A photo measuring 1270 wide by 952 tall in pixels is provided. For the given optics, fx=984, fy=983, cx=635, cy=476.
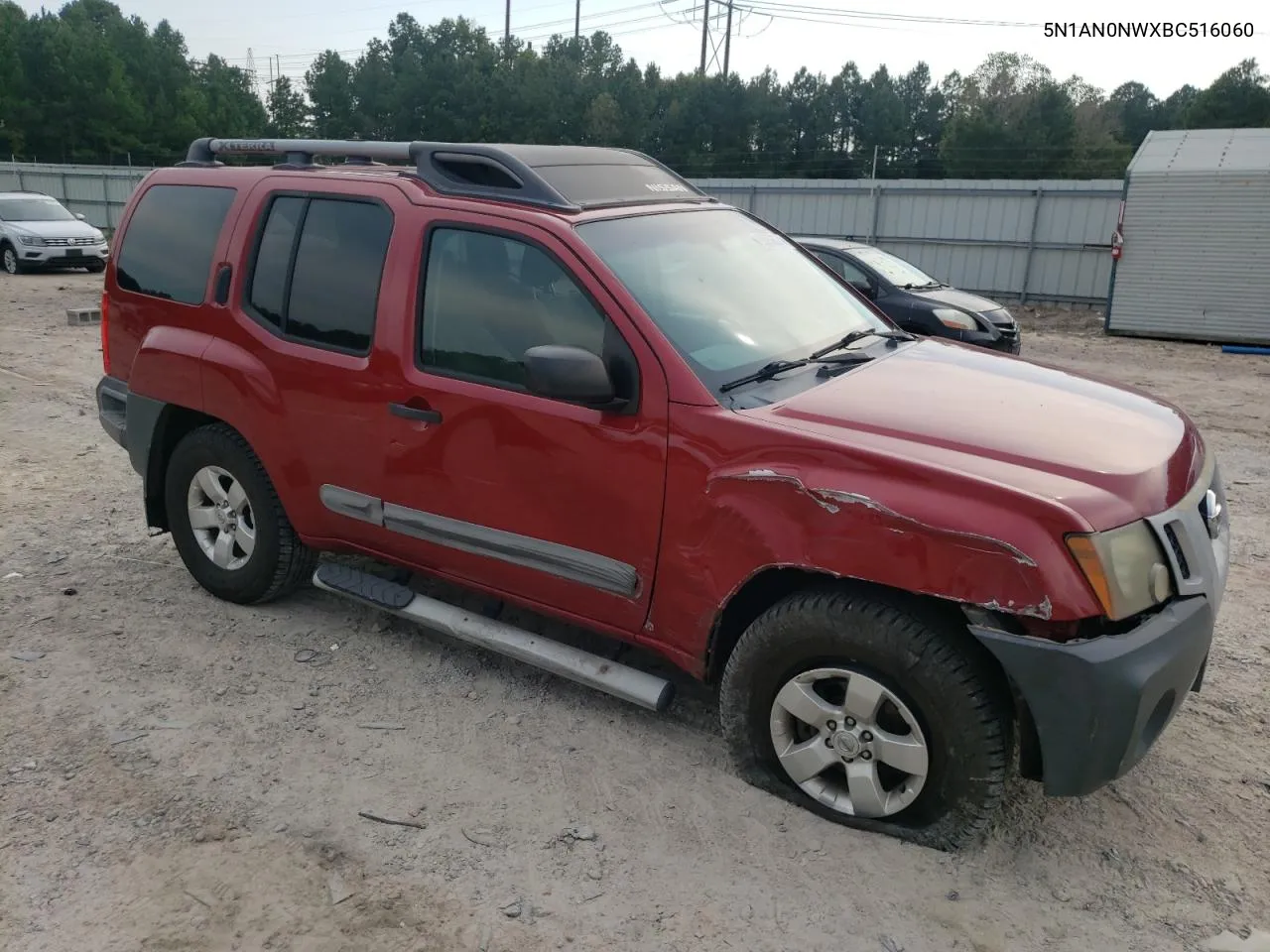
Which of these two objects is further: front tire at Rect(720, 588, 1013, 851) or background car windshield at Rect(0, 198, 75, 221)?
background car windshield at Rect(0, 198, 75, 221)

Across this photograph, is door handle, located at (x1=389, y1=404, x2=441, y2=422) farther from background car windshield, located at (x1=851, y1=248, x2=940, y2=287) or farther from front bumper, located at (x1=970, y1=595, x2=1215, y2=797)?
background car windshield, located at (x1=851, y1=248, x2=940, y2=287)

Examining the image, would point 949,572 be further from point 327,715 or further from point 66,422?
point 66,422

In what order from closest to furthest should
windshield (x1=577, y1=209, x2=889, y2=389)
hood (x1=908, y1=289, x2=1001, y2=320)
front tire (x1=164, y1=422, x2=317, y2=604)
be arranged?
windshield (x1=577, y1=209, x2=889, y2=389) < front tire (x1=164, y1=422, x2=317, y2=604) < hood (x1=908, y1=289, x2=1001, y2=320)

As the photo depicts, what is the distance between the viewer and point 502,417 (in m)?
3.38

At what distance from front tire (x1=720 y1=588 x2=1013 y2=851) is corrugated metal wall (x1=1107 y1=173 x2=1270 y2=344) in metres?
13.9

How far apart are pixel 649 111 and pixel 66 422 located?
51.4 m

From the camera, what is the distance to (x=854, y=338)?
3812 millimetres

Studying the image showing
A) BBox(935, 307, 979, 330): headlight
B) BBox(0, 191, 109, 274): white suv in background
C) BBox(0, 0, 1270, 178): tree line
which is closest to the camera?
BBox(935, 307, 979, 330): headlight

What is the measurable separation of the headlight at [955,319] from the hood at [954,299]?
117mm

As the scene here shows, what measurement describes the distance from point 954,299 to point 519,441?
8.63 metres

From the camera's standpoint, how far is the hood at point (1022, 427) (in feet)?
8.61

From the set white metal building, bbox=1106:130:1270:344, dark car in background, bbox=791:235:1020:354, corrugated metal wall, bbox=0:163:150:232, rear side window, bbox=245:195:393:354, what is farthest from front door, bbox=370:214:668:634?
corrugated metal wall, bbox=0:163:150:232

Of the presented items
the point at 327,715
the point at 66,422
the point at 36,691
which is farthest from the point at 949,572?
the point at 66,422

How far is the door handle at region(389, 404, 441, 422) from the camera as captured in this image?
354cm
